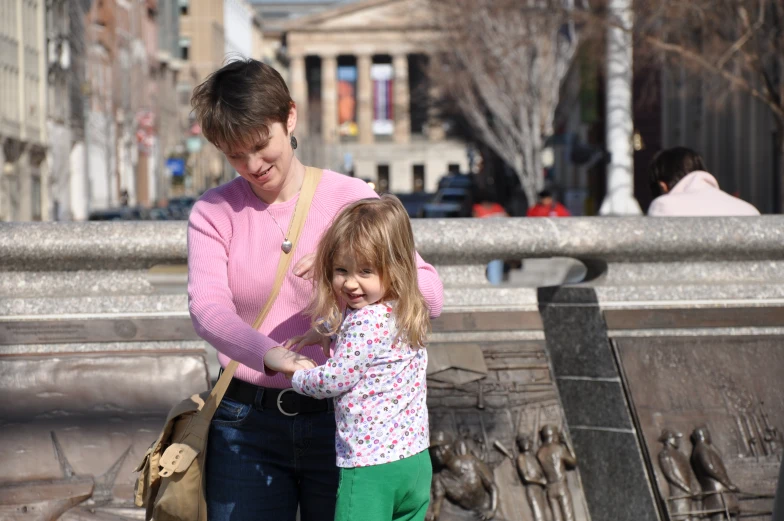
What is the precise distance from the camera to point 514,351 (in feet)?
17.8

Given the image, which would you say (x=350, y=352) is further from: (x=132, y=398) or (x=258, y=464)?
(x=132, y=398)

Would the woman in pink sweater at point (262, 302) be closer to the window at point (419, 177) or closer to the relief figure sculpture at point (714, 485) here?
the relief figure sculpture at point (714, 485)

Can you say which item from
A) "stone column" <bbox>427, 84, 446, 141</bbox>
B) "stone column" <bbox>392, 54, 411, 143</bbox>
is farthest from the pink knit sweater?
"stone column" <bbox>392, 54, 411, 143</bbox>

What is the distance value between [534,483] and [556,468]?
11 cm

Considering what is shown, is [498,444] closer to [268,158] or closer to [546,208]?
[268,158]

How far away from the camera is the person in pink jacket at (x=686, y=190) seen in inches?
257

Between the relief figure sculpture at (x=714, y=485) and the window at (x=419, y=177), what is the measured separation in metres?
128

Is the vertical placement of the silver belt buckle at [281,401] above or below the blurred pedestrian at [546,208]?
below

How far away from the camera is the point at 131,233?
534 cm

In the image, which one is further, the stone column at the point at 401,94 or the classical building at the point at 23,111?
the stone column at the point at 401,94

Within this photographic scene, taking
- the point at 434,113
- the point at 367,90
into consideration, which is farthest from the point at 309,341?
the point at 367,90

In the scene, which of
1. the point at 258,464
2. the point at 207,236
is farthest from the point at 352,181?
the point at 258,464

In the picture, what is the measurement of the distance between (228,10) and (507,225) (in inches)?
4746

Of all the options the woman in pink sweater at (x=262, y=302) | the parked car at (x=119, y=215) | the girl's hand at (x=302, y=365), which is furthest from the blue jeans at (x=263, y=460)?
the parked car at (x=119, y=215)
